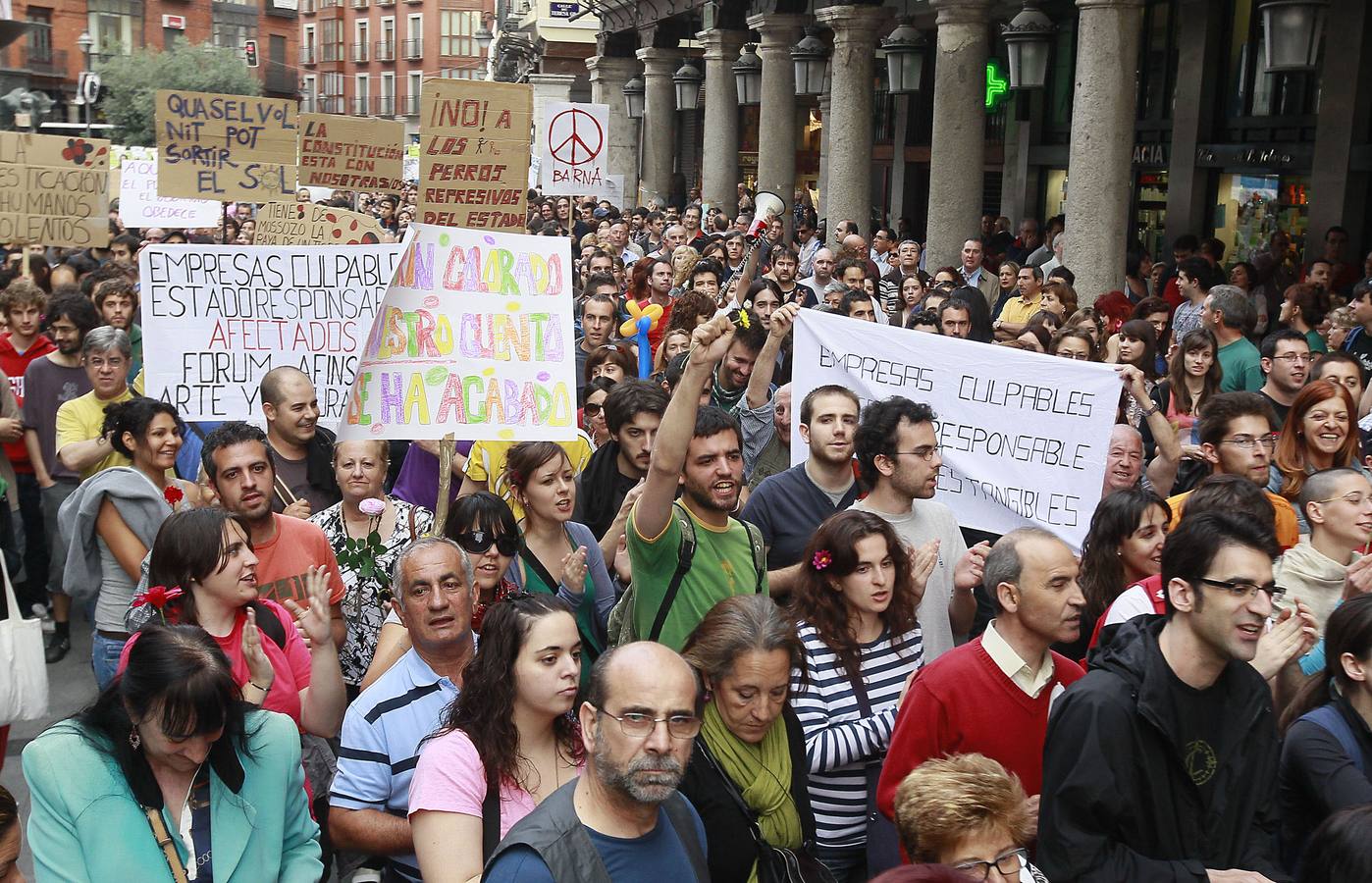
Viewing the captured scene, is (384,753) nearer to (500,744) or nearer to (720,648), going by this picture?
(500,744)

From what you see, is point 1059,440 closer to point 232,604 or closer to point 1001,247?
point 232,604

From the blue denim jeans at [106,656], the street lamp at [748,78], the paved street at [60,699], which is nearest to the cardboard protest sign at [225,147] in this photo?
the paved street at [60,699]

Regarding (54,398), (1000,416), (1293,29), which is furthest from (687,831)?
(1293,29)

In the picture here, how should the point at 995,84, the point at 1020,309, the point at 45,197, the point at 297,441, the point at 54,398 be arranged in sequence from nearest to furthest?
the point at 297,441 < the point at 54,398 < the point at 1020,309 < the point at 45,197 < the point at 995,84

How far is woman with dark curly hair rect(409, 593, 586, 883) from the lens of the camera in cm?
352

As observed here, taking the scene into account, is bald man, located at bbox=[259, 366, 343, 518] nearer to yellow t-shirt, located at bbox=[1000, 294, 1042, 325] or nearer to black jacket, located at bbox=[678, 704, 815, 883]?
black jacket, located at bbox=[678, 704, 815, 883]

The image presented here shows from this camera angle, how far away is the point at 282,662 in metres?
4.71

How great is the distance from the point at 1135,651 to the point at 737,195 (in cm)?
2306

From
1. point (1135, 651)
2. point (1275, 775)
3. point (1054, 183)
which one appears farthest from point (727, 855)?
point (1054, 183)

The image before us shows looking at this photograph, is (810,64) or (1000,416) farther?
(810,64)

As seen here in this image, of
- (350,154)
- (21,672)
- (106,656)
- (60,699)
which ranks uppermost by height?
(350,154)

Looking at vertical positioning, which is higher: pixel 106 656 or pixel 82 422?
pixel 82 422

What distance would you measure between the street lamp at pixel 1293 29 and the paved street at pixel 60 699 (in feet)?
29.0

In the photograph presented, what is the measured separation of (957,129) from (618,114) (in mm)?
19909
